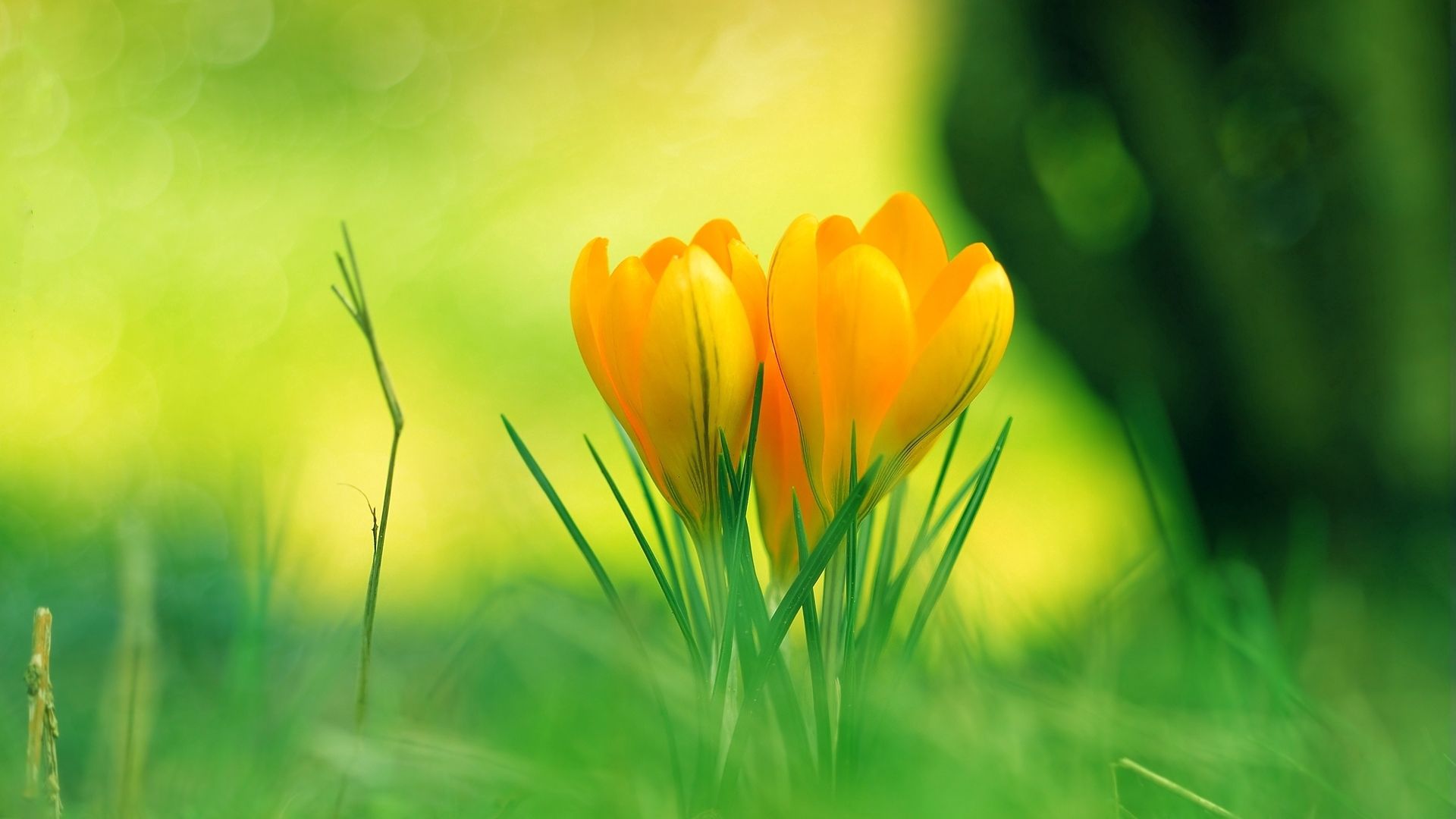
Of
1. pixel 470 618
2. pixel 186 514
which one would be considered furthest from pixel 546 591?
pixel 186 514

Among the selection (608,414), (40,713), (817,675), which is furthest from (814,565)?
(608,414)

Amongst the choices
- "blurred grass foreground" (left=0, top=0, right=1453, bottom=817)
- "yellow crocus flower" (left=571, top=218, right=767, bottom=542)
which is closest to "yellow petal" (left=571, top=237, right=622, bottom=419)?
"yellow crocus flower" (left=571, top=218, right=767, bottom=542)

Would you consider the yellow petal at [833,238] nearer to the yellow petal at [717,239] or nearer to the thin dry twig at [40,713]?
the yellow petal at [717,239]

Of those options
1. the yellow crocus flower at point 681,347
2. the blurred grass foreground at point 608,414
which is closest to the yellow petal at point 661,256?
the yellow crocus flower at point 681,347

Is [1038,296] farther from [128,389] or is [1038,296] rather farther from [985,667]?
[128,389]

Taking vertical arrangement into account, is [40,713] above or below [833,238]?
below

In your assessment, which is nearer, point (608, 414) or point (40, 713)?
point (40, 713)

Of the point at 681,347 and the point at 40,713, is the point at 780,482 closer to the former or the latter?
the point at 681,347
